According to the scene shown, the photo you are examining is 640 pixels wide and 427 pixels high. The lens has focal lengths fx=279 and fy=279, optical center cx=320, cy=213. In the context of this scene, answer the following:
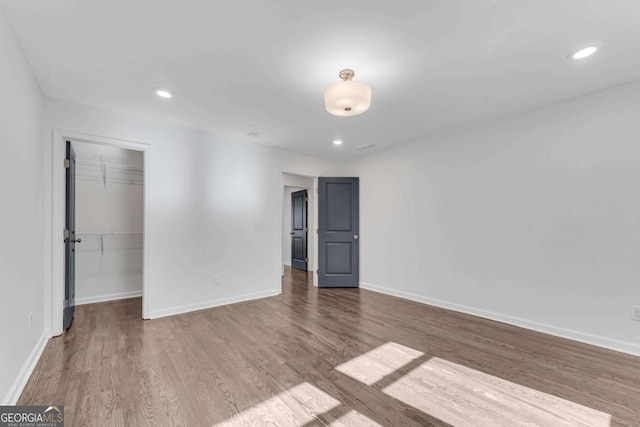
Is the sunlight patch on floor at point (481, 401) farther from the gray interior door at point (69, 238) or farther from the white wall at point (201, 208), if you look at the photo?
the gray interior door at point (69, 238)

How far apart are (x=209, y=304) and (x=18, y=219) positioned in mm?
2376

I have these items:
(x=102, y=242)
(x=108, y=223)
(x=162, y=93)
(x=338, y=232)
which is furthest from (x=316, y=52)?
(x=102, y=242)

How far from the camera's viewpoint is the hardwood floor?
176cm

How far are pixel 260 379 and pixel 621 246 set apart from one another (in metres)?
3.53

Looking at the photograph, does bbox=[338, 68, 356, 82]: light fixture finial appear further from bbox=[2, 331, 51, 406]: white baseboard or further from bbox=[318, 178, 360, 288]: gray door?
bbox=[2, 331, 51, 406]: white baseboard

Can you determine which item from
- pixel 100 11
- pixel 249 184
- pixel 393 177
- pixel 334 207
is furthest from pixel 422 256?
pixel 100 11

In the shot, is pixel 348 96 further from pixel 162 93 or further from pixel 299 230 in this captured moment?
pixel 299 230

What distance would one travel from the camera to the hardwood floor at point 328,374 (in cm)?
176

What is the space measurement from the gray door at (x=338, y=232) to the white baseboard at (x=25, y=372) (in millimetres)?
3765

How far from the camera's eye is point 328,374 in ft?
7.28

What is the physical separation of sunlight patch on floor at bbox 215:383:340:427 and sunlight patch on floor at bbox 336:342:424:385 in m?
0.37

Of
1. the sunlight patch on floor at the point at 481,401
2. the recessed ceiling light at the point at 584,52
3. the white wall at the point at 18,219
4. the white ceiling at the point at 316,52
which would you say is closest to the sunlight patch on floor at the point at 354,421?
the sunlight patch on floor at the point at 481,401

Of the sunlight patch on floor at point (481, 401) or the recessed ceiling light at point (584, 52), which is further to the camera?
the recessed ceiling light at point (584, 52)

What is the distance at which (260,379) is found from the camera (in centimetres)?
215
